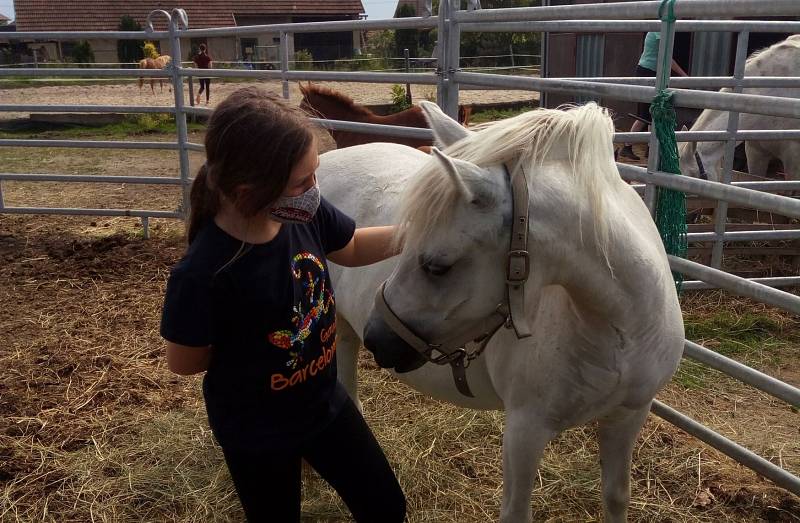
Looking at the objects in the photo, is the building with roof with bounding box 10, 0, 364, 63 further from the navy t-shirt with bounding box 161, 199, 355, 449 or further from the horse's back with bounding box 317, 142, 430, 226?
the navy t-shirt with bounding box 161, 199, 355, 449

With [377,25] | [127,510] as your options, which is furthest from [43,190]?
[127,510]

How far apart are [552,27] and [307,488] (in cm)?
217

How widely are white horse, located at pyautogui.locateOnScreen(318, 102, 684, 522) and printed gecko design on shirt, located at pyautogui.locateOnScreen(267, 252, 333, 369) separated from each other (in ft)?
0.48

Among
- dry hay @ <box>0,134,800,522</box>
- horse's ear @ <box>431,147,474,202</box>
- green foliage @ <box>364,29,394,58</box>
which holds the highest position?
green foliage @ <box>364,29,394,58</box>

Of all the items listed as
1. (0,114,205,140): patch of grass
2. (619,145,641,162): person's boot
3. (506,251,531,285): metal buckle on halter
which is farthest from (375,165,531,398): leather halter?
(0,114,205,140): patch of grass

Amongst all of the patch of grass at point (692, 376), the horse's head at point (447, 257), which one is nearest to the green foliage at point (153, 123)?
the patch of grass at point (692, 376)

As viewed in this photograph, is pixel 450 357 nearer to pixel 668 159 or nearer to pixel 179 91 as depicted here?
pixel 668 159

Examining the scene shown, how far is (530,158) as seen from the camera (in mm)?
1433

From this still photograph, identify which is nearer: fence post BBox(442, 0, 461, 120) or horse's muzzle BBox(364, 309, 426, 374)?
horse's muzzle BBox(364, 309, 426, 374)

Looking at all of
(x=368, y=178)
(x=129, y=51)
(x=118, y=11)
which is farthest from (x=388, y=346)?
(x=118, y=11)

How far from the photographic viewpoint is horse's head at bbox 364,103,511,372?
1366 millimetres

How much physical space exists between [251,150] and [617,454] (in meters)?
1.40

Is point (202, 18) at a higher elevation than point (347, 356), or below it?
higher

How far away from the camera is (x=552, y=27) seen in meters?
2.96
